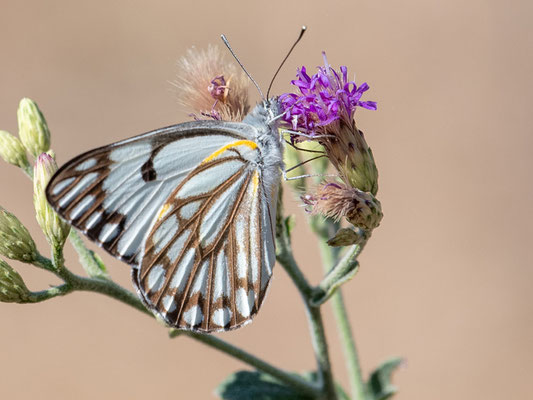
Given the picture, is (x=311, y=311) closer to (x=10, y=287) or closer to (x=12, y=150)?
(x=10, y=287)

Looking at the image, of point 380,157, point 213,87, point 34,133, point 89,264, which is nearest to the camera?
point 89,264

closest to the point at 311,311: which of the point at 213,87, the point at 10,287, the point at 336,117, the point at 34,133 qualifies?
the point at 336,117

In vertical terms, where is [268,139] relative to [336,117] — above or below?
above

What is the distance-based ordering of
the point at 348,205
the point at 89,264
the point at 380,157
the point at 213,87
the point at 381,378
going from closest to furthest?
1. the point at 348,205
2. the point at 89,264
3. the point at 213,87
4. the point at 381,378
5. the point at 380,157

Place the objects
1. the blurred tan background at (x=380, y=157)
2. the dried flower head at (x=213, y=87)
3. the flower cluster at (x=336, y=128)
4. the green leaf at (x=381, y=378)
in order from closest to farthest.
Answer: the flower cluster at (x=336, y=128), the dried flower head at (x=213, y=87), the green leaf at (x=381, y=378), the blurred tan background at (x=380, y=157)

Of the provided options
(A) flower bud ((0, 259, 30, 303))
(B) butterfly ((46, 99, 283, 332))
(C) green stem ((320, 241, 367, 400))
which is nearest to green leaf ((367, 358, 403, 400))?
(C) green stem ((320, 241, 367, 400))

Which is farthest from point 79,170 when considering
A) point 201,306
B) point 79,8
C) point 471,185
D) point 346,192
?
point 79,8

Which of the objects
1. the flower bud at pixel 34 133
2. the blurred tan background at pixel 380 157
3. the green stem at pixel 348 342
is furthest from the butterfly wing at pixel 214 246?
the blurred tan background at pixel 380 157

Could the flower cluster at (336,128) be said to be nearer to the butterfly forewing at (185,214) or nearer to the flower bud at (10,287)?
the butterfly forewing at (185,214)
